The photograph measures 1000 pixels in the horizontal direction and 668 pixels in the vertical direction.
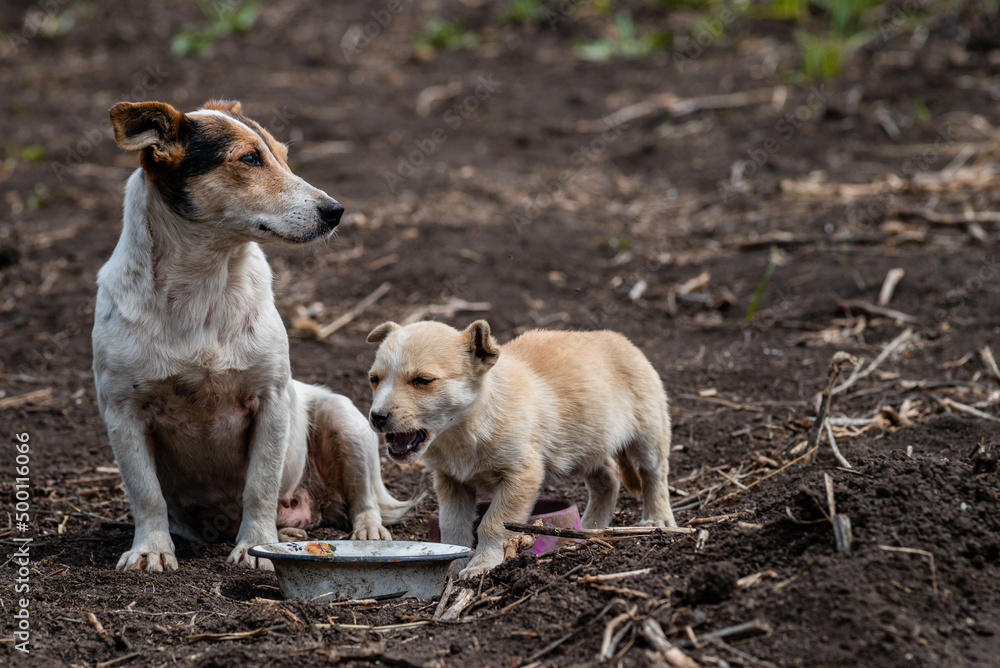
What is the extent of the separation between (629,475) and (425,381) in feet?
4.89

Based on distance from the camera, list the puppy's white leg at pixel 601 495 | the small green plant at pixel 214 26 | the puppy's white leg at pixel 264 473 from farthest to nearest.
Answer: the small green plant at pixel 214 26 < the puppy's white leg at pixel 601 495 < the puppy's white leg at pixel 264 473

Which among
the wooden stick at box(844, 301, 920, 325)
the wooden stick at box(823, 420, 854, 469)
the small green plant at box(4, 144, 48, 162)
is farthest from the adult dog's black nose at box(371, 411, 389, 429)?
the small green plant at box(4, 144, 48, 162)

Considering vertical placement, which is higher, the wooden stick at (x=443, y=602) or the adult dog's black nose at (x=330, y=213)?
the adult dog's black nose at (x=330, y=213)

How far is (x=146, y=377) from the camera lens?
4.45 meters

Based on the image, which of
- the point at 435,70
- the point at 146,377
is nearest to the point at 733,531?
the point at 146,377

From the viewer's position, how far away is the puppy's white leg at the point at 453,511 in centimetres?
463

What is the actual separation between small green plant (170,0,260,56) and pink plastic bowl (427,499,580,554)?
13.6m

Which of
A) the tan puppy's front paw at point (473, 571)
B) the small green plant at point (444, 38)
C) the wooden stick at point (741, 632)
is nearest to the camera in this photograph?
the wooden stick at point (741, 632)

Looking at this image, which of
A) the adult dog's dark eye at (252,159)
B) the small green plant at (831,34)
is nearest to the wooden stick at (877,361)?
the adult dog's dark eye at (252,159)

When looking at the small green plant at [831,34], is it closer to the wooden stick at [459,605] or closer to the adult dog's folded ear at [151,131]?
the adult dog's folded ear at [151,131]

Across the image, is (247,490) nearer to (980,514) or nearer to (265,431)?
(265,431)

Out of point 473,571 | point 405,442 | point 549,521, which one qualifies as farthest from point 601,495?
point 405,442

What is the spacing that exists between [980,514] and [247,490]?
127 inches

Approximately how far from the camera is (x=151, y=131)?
14.5 feet
